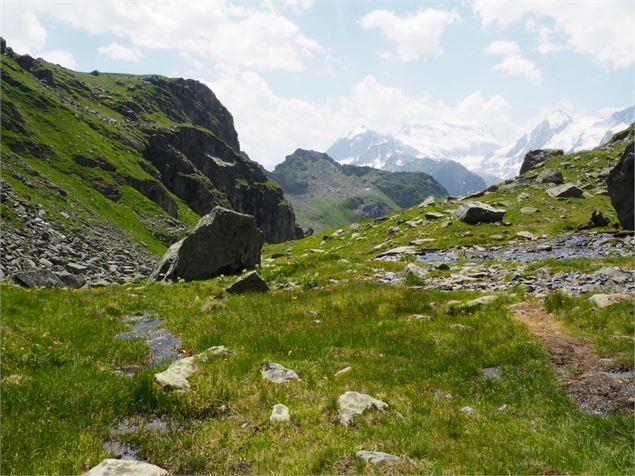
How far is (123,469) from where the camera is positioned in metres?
7.17

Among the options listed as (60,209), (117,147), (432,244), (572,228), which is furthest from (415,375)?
(117,147)

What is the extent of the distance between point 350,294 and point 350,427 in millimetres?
12947

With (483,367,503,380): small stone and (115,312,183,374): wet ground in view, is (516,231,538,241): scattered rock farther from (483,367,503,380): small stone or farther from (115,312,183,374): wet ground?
(115,312,183,374): wet ground

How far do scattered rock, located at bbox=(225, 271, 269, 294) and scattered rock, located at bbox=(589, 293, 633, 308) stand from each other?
15794mm

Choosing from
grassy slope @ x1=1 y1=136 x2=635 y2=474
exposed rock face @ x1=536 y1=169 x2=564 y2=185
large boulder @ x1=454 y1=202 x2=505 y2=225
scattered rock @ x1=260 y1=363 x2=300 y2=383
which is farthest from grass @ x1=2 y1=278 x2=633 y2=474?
exposed rock face @ x1=536 y1=169 x2=564 y2=185

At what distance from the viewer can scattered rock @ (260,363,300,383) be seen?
1198cm

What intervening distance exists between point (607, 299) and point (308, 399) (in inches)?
483

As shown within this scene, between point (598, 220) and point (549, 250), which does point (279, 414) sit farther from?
point (598, 220)

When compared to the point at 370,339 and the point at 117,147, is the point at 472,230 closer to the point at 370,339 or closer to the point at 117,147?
the point at 370,339

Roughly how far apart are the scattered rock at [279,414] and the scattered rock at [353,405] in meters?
1.11

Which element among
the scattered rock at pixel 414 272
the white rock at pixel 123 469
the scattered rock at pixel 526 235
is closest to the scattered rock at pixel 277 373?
the white rock at pixel 123 469

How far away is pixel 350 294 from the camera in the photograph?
2217 centimetres

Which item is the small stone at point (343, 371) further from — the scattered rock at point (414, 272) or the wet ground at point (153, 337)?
the scattered rock at point (414, 272)

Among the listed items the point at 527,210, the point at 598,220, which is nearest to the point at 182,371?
the point at 598,220
